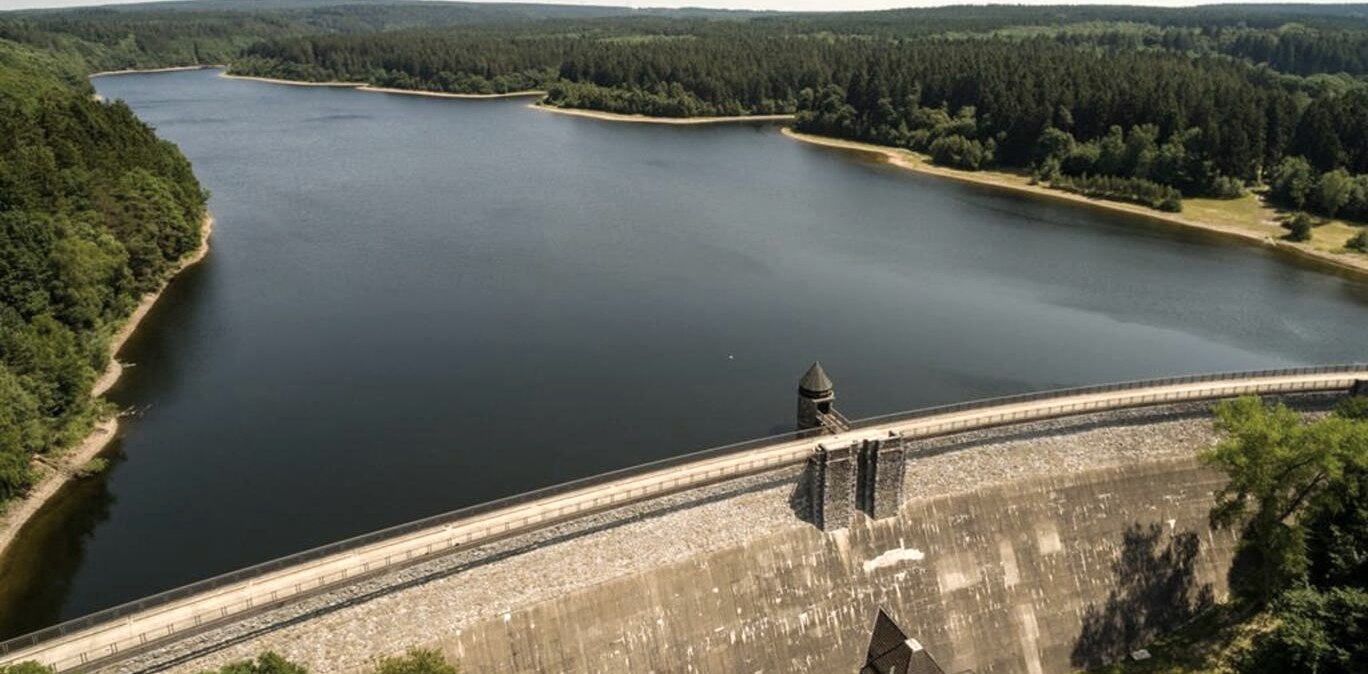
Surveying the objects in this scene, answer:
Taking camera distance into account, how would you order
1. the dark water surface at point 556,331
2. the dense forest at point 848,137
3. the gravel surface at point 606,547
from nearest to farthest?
the gravel surface at point 606,547
the dark water surface at point 556,331
the dense forest at point 848,137

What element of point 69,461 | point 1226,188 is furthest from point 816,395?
point 1226,188

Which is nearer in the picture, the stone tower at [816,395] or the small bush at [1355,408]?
the stone tower at [816,395]

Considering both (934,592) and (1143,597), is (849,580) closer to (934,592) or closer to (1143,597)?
(934,592)

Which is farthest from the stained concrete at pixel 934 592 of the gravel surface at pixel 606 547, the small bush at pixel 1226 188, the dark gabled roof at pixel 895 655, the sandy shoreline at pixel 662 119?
the sandy shoreline at pixel 662 119

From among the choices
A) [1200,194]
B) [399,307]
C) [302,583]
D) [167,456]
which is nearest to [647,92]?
[1200,194]

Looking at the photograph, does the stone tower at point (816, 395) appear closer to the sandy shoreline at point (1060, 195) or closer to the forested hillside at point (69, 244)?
the forested hillside at point (69, 244)

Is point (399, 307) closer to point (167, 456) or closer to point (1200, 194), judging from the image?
point (167, 456)
